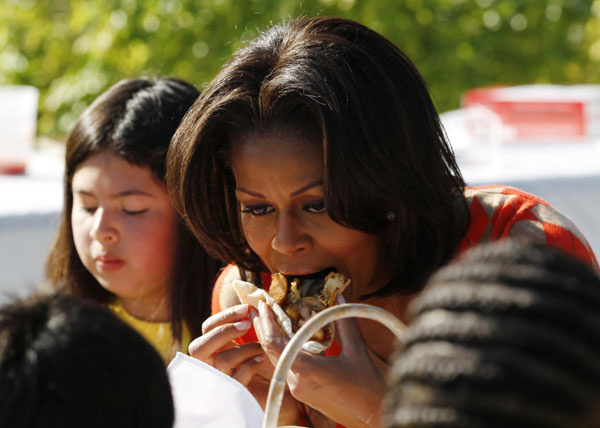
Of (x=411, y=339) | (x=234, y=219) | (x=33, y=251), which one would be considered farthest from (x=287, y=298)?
(x=33, y=251)

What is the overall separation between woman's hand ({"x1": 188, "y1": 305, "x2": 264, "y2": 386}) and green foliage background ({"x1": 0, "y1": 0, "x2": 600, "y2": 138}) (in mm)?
4592

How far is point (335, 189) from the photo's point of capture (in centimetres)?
150

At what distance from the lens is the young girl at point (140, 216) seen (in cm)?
222

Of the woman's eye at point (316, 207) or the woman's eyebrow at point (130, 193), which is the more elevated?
the woman's eye at point (316, 207)

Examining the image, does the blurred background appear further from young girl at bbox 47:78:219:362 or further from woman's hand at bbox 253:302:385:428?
woman's hand at bbox 253:302:385:428

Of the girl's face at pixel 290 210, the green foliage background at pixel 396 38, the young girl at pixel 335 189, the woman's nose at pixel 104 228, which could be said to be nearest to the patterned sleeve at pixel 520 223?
the young girl at pixel 335 189

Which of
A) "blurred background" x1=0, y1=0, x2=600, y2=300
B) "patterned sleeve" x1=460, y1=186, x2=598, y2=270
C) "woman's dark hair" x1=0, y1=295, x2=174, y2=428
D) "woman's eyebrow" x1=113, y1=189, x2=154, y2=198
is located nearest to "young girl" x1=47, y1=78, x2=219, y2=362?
"woman's eyebrow" x1=113, y1=189, x2=154, y2=198

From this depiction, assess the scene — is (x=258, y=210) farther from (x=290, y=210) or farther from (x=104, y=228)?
→ (x=104, y=228)

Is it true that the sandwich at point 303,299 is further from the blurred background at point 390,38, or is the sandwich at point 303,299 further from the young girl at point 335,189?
the blurred background at point 390,38

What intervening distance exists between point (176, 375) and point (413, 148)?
62 cm

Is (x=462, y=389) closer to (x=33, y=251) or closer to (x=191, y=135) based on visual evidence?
(x=191, y=135)

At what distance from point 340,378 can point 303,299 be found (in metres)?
0.19

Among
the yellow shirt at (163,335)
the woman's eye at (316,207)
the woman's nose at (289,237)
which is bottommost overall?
the yellow shirt at (163,335)

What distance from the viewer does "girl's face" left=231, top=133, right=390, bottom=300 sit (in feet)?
5.09
